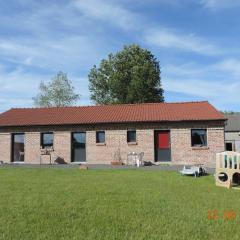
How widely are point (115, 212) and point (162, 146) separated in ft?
67.3

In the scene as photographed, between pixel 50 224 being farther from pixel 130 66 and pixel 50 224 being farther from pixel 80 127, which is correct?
pixel 130 66

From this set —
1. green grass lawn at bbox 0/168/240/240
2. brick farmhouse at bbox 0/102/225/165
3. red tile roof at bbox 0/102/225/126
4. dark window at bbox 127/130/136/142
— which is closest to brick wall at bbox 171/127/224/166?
brick farmhouse at bbox 0/102/225/165

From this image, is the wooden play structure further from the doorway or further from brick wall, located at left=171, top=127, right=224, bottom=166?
the doorway

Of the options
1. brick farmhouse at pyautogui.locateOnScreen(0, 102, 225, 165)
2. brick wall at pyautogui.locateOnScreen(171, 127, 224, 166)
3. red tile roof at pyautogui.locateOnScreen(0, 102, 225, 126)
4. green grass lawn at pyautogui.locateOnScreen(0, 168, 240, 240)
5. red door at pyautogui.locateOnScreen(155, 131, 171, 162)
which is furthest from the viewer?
red tile roof at pyautogui.locateOnScreen(0, 102, 225, 126)

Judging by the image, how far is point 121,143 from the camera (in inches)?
1179

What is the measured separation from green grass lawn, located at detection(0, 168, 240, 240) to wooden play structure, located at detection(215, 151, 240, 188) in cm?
181

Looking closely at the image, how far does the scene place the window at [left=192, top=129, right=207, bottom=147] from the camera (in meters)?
29.1

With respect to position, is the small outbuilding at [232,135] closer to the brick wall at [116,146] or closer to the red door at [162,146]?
the red door at [162,146]

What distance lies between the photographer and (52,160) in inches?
1218

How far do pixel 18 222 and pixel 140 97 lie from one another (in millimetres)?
48786

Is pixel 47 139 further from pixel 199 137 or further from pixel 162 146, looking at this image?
pixel 199 137
